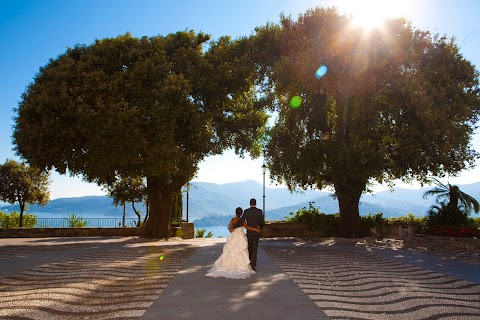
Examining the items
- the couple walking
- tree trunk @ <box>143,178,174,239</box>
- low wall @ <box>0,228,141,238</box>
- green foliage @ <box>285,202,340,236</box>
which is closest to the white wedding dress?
the couple walking

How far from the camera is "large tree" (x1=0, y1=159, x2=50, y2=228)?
35281mm

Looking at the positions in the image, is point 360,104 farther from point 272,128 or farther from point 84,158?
point 84,158

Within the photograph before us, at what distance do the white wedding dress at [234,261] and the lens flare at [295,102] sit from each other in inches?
590

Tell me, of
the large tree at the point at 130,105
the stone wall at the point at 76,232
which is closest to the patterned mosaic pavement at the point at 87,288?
the large tree at the point at 130,105

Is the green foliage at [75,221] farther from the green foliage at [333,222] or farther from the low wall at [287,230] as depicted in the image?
the green foliage at [333,222]

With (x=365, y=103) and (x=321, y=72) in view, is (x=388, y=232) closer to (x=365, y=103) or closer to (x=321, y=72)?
(x=365, y=103)

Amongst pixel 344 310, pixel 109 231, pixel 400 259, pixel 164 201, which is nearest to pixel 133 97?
pixel 164 201

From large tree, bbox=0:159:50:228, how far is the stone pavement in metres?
22.7

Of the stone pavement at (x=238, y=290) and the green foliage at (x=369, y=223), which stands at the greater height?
the green foliage at (x=369, y=223)


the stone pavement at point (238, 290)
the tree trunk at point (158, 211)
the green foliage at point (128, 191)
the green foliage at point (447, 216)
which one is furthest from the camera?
the green foliage at point (128, 191)

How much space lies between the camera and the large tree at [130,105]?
21.8 metres

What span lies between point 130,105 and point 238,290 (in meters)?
15.7

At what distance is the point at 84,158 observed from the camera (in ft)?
74.4

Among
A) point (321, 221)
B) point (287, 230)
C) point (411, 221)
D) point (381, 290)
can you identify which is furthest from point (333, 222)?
point (381, 290)
